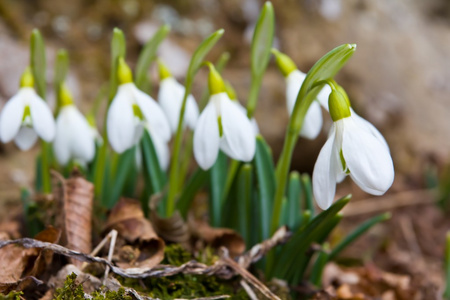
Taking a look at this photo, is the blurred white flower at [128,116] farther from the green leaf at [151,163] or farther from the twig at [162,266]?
the twig at [162,266]

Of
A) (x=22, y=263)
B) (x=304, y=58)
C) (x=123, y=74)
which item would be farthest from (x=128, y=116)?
(x=304, y=58)

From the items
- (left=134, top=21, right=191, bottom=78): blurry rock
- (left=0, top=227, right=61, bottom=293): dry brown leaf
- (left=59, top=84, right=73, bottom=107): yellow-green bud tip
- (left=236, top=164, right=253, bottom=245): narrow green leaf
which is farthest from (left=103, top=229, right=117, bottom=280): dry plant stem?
(left=134, top=21, right=191, bottom=78): blurry rock

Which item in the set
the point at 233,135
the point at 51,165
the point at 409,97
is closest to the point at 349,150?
the point at 233,135

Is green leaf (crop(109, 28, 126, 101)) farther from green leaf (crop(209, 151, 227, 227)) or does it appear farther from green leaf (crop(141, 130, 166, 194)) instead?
green leaf (crop(209, 151, 227, 227))

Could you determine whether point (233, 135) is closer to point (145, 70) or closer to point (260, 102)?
point (145, 70)

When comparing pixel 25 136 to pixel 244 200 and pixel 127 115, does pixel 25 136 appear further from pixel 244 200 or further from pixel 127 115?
pixel 244 200

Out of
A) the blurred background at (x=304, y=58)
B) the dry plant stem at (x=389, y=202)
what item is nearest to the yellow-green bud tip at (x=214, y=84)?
the blurred background at (x=304, y=58)
